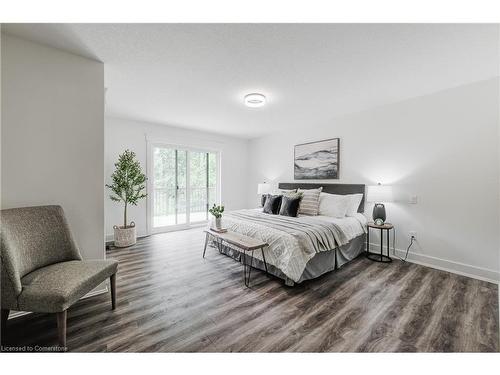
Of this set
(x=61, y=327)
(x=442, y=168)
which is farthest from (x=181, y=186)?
(x=442, y=168)

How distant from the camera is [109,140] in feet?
13.1

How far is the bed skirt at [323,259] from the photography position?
8.05 ft

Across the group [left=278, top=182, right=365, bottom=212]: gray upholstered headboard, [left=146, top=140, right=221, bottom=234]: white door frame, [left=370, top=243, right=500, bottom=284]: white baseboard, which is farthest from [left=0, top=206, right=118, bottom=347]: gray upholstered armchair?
[left=370, top=243, right=500, bottom=284]: white baseboard

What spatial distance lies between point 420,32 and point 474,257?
2.73m

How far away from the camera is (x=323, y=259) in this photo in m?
2.63

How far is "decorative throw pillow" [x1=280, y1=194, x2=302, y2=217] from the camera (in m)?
3.48

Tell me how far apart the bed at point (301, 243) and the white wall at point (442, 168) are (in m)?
0.81

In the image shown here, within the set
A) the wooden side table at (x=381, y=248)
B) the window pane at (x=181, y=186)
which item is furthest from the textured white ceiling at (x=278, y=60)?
the wooden side table at (x=381, y=248)

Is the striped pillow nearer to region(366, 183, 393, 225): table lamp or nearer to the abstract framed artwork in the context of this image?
the abstract framed artwork

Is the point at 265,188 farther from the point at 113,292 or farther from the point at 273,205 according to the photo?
the point at 113,292

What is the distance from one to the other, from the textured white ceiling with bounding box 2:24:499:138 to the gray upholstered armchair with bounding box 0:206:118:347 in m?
1.55

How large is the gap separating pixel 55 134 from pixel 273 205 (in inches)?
118
